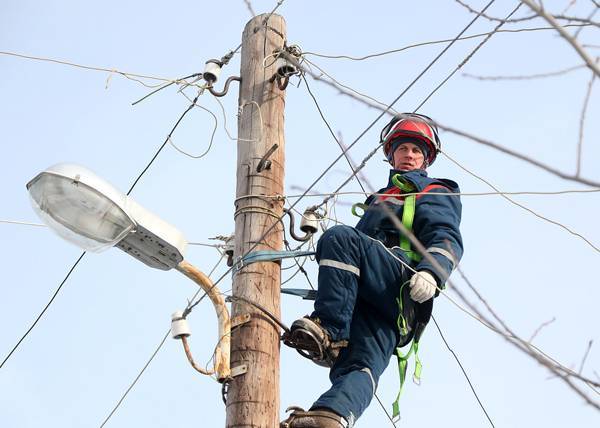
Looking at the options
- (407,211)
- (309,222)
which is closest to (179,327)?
(309,222)

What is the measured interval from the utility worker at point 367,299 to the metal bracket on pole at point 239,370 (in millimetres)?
252

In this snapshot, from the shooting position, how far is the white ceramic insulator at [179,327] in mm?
4887

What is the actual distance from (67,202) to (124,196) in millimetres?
246

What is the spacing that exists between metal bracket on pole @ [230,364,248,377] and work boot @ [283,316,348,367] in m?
0.25

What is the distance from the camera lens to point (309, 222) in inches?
219

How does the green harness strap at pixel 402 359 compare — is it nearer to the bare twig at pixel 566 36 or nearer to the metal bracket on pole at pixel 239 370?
the metal bracket on pole at pixel 239 370

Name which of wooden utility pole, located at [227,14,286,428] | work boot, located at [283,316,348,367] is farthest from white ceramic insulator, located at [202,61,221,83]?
work boot, located at [283,316,348,367]

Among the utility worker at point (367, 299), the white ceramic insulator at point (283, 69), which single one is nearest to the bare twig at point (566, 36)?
the utility worker at point (367, 299)

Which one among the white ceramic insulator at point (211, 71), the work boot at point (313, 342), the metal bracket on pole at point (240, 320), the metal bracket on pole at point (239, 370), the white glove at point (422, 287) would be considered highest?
the white ceramic insulator at point (211, 71)

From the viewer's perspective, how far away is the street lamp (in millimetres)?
4562

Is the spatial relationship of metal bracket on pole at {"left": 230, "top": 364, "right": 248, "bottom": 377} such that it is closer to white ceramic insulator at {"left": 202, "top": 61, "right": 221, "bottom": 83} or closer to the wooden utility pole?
the wooden utility pole

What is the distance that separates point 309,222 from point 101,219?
1316mm

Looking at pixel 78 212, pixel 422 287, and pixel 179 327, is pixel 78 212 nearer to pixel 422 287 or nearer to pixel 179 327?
pixel 179 327

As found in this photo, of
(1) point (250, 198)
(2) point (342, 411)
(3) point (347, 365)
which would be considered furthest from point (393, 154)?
(2) point (342, 411)
